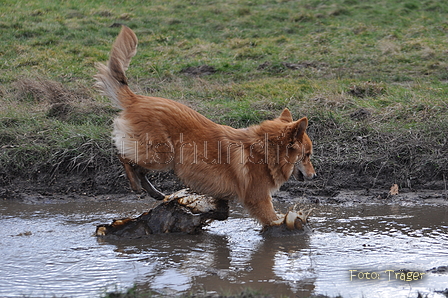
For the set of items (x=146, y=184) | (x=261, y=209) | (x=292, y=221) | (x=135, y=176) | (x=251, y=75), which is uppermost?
(x=251, y=75)

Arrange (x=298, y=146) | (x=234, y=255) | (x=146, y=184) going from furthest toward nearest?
(x=146, y=184)
(x=298, y=146)
(x=234, y=255)

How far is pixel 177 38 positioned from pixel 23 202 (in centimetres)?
934

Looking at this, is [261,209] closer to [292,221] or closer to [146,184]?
[292,221]

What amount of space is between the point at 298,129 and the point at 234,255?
1.53 meters

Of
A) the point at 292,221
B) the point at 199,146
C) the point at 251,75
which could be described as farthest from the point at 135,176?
the point at 251,75

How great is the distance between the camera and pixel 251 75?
37.6 ft

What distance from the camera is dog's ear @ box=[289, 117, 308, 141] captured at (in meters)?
5.27

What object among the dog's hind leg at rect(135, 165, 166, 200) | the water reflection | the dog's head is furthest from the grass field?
the water reflection

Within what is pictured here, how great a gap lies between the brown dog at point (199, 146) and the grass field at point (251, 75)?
1903 mm

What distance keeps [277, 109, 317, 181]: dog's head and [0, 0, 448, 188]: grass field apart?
1521mm

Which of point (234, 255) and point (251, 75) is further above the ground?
point (251, 75)

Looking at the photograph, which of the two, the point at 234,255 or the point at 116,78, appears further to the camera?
the point at 116,78

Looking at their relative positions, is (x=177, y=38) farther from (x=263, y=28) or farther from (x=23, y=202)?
(x=23, y=202)

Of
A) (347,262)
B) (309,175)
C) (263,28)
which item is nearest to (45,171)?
(309,175)
